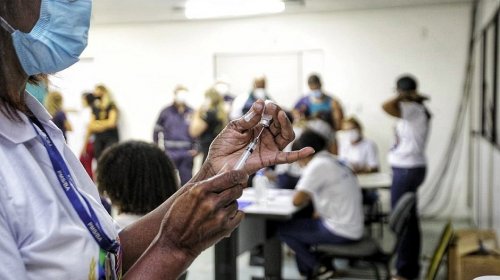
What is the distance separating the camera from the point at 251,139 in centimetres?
114

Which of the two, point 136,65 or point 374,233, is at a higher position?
point 136,65

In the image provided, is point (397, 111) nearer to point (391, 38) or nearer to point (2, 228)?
point (391, 38)

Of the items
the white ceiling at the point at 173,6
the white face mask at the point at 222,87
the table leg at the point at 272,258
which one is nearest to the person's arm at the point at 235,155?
the table leg at the point at 272,258

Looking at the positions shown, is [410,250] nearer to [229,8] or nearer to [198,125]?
[198,125]

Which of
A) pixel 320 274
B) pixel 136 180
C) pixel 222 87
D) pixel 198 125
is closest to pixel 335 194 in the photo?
pixel 320 274

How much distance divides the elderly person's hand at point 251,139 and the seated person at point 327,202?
2.26m

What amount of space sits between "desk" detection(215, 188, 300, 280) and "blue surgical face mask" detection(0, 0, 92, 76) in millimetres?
1707

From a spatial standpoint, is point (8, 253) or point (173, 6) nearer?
point (8, 253)

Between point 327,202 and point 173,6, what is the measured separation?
389 centimetres

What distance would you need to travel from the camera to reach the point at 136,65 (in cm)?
763

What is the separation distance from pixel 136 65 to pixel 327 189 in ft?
16.2

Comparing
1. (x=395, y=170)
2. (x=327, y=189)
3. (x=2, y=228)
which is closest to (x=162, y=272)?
(x=2, y=228)

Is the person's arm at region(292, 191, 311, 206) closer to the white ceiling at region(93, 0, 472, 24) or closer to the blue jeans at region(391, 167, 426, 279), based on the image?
the blue jeans at region(391, 167, 426, 279)

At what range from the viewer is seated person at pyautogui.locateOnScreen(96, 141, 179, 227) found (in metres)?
2.22
